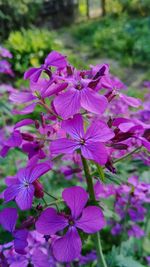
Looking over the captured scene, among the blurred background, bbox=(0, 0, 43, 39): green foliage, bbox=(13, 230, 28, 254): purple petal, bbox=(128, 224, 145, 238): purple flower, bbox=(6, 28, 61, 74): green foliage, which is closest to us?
bbox=(13, 230, 28, 254): purple petal

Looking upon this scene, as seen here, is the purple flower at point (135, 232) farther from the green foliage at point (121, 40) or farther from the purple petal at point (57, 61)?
the green foliage at point (121, 40)

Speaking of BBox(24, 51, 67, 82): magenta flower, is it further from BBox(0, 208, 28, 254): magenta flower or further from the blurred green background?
the blurred green background

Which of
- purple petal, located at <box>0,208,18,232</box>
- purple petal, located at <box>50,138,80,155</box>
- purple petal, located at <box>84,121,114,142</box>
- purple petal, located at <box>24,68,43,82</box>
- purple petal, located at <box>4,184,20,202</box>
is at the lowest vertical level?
purple petal, located at <box>0,208,18,232</box>

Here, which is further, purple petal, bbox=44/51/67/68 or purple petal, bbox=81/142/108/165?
purple petal, bbox=44/51/67/68

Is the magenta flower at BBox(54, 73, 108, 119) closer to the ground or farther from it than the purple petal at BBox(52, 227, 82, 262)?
farther from it

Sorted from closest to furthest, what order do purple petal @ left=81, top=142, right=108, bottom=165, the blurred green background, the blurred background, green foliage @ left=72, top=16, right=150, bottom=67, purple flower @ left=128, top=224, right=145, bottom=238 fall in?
purple petal @ left=81, top=142, right=108, bottom=165 → purple flower @ left=128, top=224, right=145, bottom=238 → the blurred green background → the blurred background → green foliage @ left=72, top=16, right=150, bottom=67

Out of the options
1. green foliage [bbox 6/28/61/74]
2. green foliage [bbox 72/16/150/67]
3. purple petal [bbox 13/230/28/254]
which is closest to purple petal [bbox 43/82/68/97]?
purple petal [bbox 13/230/28/254]

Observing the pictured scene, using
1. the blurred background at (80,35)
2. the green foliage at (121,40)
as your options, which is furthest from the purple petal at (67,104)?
the green foliage at (121,40)
